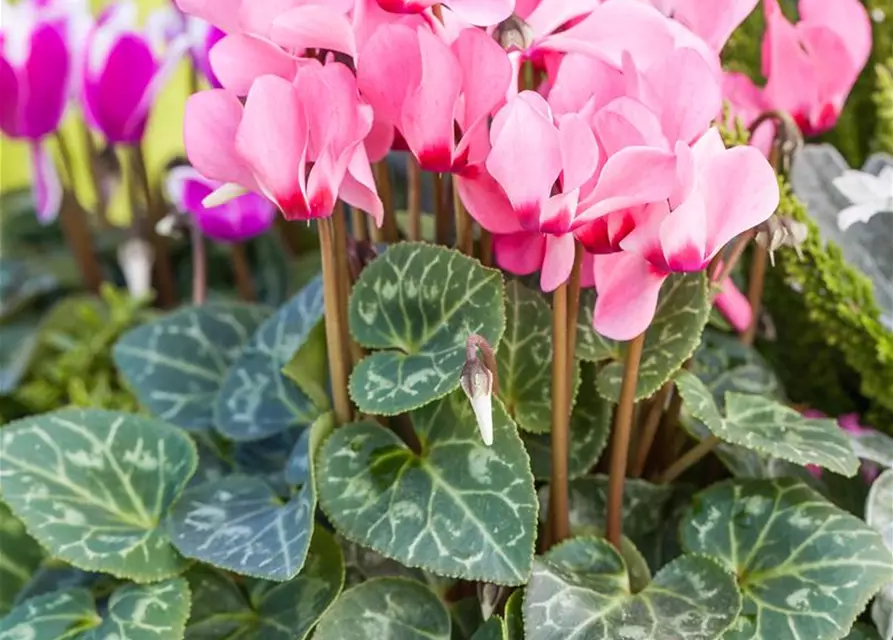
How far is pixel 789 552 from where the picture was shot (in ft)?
1.82

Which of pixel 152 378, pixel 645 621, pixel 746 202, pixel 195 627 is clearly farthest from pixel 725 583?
pixel 152 378

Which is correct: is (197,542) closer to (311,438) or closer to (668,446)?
(311,438)

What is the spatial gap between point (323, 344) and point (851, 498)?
0.35 metres

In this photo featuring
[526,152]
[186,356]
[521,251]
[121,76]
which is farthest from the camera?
[121,76]

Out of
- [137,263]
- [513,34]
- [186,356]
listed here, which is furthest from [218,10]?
[137,263]

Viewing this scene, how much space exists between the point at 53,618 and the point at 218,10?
34 cm

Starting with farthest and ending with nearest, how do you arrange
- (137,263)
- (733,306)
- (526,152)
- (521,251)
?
(137,263), (733,306), (521,251), (526,152)

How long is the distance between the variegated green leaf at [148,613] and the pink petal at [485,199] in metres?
0.26

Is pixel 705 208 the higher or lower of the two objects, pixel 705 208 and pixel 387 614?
the higher

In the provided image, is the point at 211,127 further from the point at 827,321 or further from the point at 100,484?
the point at 827,321

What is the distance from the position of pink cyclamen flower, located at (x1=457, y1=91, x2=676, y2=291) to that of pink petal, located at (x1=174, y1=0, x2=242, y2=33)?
0.44ft

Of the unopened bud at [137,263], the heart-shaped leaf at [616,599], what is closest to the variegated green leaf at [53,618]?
the heart-shaped leaf at [616,599]

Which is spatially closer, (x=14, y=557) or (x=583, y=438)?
(x=583, y=438)

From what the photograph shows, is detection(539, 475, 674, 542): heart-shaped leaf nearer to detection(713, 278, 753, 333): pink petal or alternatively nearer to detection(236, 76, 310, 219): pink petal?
detection(713, 278, 753, 333): pink petal
